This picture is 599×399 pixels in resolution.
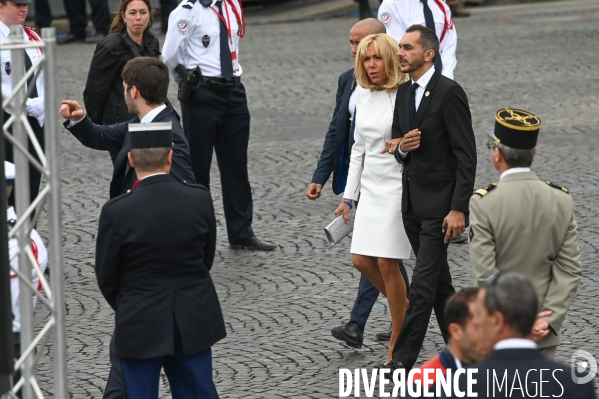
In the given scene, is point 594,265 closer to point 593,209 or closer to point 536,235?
point 593,209

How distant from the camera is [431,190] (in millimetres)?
6047

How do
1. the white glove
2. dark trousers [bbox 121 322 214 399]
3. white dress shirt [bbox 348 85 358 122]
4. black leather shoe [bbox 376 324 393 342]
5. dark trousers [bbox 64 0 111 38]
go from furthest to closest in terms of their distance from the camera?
dark trousers [bbox 64 0 111 38] → the white glove → white dress shirt [bbox 348 85 358 122] → black leather shoe [bbox 376 324 393 342] → dark trousers [bbox 121 322 214 399]

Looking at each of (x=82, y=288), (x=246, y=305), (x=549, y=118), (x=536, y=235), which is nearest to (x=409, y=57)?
(x=536, y=235)

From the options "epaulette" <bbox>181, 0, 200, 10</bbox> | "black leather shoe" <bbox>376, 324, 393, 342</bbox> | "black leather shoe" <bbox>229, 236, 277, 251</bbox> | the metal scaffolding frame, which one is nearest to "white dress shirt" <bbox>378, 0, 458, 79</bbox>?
"epaulette" <bbox>181, 0, 200, 10</bbox>

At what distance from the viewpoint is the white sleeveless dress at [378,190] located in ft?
20.6

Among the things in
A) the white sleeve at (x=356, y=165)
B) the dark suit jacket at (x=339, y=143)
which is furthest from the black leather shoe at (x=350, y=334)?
the dark suit jacket at (x=339, y=143)

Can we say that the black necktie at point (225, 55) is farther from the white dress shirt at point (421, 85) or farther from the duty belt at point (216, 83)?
the white dress shirt at point (421, 85)

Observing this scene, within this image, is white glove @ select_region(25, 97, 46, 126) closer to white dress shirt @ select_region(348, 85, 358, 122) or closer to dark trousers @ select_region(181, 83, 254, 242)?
dark trousers @ select_region(181, 83, 254, 242)

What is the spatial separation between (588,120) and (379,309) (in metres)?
6.07

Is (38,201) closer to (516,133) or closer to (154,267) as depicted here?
(154,267)

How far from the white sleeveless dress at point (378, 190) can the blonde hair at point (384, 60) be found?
66mm

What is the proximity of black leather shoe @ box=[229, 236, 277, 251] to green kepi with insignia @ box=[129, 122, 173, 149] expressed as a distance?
3.89 m

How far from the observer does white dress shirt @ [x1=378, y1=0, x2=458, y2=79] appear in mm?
9172

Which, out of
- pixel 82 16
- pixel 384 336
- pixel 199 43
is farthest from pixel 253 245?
pixel 82 16
